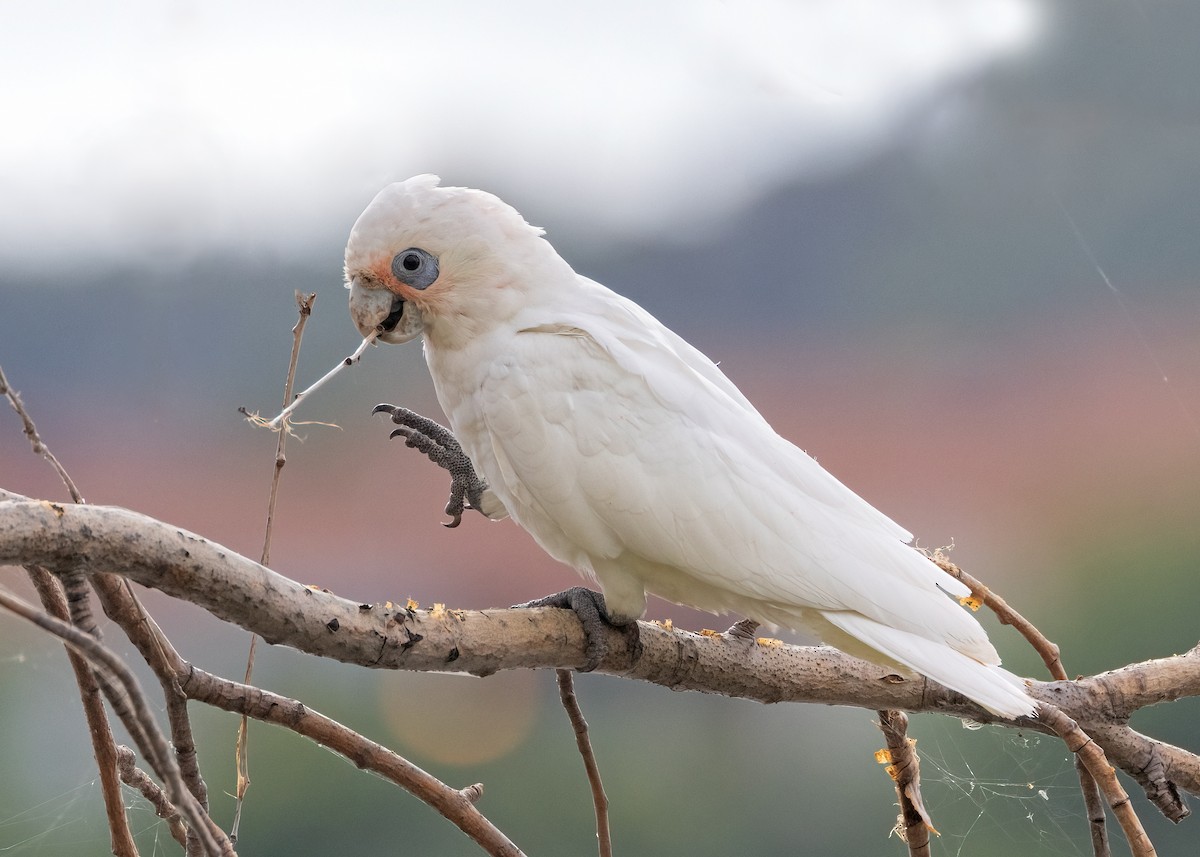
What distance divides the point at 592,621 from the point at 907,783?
0.54 m

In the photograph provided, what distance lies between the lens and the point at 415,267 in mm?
1336

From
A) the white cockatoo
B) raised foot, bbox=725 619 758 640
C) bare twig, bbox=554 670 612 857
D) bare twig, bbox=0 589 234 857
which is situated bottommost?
bare twig, bbox=0 589 234 857

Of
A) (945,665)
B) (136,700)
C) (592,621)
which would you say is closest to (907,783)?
(945,665)

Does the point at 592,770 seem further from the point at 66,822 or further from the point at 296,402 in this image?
the point at 66,822

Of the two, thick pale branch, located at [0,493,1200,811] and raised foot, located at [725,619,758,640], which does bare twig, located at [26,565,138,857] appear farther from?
raised foot, located at [725,619,758,640]

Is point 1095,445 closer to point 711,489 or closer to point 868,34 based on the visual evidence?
point 868,34

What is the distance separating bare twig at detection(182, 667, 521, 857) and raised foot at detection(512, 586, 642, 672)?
0.24 metres

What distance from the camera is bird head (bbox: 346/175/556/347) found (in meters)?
1.32

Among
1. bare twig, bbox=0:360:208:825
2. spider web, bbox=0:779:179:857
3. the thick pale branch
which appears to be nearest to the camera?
the thick pale branch

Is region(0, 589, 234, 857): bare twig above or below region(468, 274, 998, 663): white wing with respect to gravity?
below

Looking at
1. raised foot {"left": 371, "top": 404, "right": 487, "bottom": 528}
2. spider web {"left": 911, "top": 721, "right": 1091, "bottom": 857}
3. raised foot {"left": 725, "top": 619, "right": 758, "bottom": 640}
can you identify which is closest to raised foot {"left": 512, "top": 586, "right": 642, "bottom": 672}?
raised foot {"left": 725, "top": 619, "right": 758, "bottom": 640}

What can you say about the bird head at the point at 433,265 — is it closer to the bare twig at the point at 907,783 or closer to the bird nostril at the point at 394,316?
the bird nostril at the point at 394,316

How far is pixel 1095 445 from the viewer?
2.63 metres

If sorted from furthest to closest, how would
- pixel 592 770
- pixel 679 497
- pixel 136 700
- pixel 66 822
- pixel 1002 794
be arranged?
pixel 1002 794 < pixel 66 822 < pixel 592 770 < pixel 679 497 < pixel 136 700
